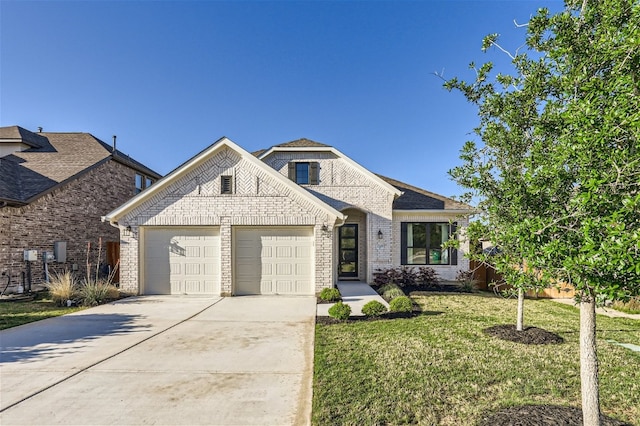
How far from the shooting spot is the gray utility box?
42.8 feet

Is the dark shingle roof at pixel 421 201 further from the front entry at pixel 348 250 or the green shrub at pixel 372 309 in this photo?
the green shrub at pixel 372 309

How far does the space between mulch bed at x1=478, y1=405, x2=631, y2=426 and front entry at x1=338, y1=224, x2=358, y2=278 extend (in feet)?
36.2

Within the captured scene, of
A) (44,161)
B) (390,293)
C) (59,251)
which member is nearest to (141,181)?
(44,161)

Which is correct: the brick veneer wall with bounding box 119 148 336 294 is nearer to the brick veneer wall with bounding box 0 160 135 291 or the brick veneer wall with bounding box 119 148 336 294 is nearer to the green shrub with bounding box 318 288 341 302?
the green shrub with bounding box 318 288 341 302

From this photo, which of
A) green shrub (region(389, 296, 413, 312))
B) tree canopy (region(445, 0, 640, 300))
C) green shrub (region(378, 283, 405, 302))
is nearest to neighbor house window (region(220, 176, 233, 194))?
green shrub (region(378, 283, 405, 302))

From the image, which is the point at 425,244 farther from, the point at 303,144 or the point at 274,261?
the point at 303,144

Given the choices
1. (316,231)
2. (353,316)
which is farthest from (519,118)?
(316,231)

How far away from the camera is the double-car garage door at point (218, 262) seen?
1130cm

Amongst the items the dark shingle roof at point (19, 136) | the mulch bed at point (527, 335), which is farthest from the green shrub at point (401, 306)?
the dark shingle roof at point (19, 136)

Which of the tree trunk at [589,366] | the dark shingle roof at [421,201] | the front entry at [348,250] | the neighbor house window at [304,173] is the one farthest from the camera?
the front entry at [348,250]

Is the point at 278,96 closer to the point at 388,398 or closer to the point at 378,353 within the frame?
the point at 378,353

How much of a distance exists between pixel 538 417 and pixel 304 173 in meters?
12.2

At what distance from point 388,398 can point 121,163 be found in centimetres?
1810

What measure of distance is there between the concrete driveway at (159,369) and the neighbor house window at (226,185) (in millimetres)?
4377
